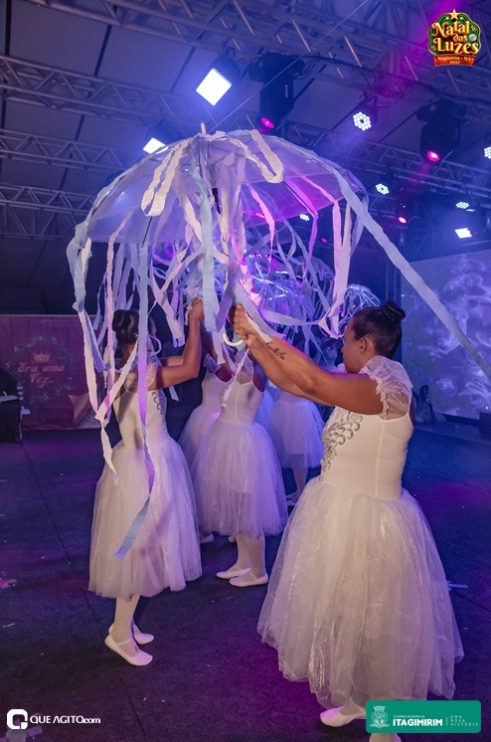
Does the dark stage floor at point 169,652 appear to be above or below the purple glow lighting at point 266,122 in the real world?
below

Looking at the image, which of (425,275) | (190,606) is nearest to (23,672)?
(190,606)

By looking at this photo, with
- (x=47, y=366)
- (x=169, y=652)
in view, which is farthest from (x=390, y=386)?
(x=47, y=366)

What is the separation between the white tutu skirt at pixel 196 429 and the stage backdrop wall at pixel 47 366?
6.66m

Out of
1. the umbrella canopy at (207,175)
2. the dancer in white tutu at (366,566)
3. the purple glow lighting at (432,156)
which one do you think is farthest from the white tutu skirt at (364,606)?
the purple glow lighting at (432,156)

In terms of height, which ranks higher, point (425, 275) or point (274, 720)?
point (425, 275)

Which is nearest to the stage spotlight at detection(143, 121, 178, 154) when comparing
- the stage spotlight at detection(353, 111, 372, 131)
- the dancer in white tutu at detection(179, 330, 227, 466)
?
the stage spotlight at detection(353, 111, 372, 131)

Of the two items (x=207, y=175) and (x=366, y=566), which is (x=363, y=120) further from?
(x=366, y=566)

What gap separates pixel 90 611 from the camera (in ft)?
11.9

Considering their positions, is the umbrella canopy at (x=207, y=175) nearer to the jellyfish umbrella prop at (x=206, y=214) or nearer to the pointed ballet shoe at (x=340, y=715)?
the jellyfish umbrella prop at (x=206, y=214)

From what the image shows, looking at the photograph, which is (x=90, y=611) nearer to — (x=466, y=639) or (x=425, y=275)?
(x=466, y=639)

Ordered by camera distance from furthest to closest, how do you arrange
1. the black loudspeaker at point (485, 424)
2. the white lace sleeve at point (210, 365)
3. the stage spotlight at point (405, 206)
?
the stage spotlight at point (405, 206), the black loudspeaker at point (485, 424), the white lace sleeve at point (210, 365)

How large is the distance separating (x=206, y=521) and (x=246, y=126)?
6488 mm

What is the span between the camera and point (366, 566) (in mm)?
2209

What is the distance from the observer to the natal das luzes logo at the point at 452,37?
5.66 metres
